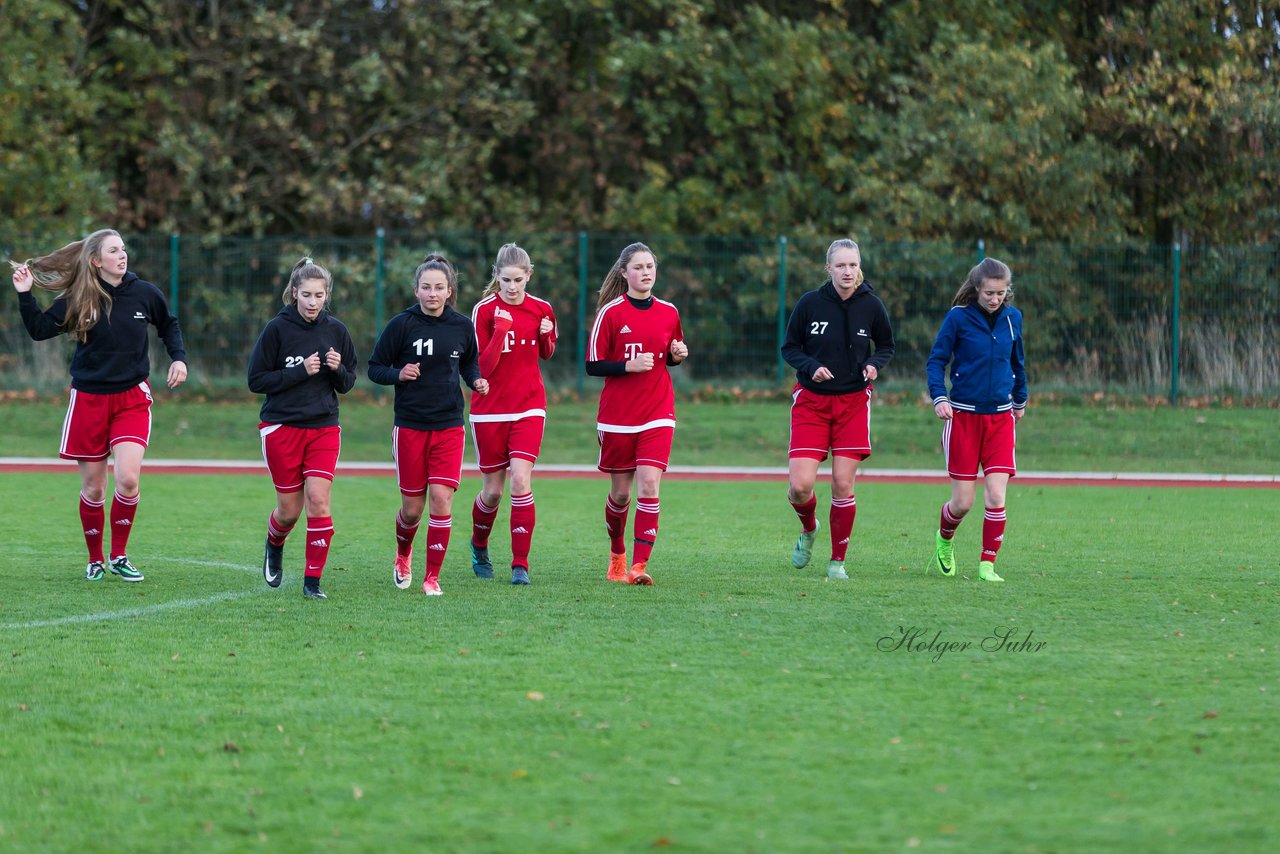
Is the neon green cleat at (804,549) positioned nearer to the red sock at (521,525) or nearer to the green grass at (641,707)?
the green grass at (641,707)

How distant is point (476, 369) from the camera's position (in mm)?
8859

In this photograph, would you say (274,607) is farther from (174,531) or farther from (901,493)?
(901,493)

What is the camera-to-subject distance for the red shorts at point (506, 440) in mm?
9102

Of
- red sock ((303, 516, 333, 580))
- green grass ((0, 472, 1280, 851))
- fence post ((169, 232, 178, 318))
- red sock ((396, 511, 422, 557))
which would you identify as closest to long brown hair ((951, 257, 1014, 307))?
green grass ((0, 472, 1280, 851))

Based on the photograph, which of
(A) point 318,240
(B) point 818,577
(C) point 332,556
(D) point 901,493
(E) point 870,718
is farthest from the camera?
(A) point 318,240

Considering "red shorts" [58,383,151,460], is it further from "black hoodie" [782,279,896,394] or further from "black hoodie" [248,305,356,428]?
"black hoodie" [782,279,896,394]

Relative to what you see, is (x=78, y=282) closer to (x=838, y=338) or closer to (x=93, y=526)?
(x=93, y=526)

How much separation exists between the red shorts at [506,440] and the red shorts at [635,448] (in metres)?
0.38

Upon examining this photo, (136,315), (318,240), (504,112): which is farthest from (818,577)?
(504,112)

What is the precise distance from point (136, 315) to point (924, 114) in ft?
55.6

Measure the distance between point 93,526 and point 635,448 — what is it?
→ 3.14 m

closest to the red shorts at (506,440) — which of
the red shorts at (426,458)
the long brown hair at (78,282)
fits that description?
the red shorts at (426,458)

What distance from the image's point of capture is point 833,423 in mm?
9461

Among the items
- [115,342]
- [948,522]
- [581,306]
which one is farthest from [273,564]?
[581,306]
